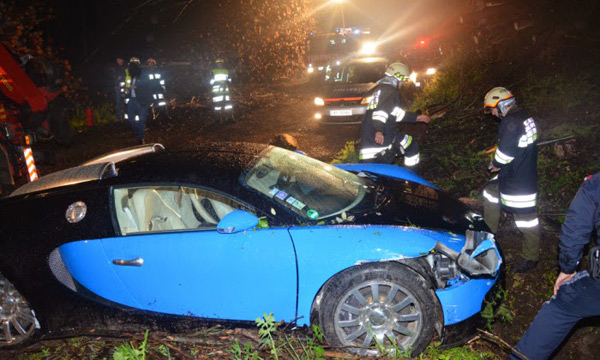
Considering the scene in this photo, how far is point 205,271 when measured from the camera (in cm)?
304

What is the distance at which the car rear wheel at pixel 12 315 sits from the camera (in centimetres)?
339

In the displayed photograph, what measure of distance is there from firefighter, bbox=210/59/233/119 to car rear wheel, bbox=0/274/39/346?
27.2 feet

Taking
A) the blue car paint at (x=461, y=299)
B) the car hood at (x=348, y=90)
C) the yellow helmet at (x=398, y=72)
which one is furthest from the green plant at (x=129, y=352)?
the car hood at (x=348, y=90)

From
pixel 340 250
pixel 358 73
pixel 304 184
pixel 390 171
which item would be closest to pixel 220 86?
pixel 358 73

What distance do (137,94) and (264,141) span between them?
296 cm

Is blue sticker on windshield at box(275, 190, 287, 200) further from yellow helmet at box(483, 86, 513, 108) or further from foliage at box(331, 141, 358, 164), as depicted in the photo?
foliage at box(331, 141, 358, 164)

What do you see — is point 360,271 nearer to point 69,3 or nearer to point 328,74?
point 328,74

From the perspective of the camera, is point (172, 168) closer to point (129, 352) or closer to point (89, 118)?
point (129, 352)

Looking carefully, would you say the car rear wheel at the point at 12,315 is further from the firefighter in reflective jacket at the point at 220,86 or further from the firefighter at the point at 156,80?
the firefighter in reflective jacket at the point at 220,86

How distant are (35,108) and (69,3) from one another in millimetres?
11797

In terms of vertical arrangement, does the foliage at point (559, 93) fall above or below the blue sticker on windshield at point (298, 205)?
above

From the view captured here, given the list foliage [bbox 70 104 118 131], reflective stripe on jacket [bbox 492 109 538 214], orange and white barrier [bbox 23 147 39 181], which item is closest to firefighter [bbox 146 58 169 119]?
foliage [bbox 70 104 118 131]

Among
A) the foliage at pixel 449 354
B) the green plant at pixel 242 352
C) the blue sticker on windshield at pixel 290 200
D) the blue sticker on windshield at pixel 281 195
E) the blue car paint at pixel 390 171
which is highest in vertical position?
the blue sticker on windshield at pixel 281 195

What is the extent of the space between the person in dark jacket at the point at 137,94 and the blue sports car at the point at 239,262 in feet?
21.1
